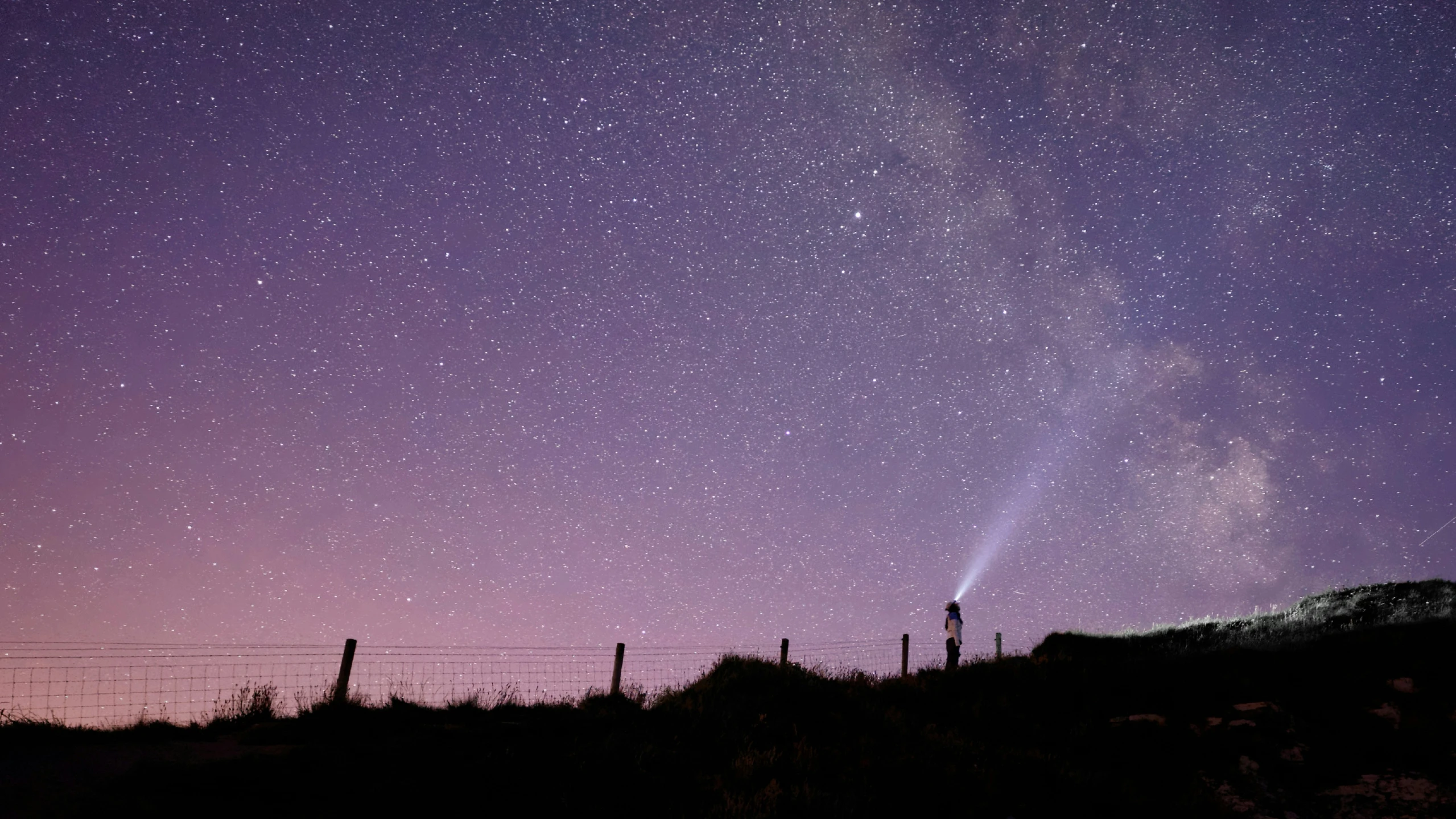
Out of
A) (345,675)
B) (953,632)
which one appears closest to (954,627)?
(953,632)

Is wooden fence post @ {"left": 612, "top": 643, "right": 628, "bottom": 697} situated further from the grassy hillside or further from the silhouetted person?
the silhouetted person

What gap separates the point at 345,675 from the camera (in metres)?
10.9

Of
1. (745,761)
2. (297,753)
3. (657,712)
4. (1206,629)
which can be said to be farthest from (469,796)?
(1206,629)

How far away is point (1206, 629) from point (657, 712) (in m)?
22.2

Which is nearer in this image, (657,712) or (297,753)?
(297,753)

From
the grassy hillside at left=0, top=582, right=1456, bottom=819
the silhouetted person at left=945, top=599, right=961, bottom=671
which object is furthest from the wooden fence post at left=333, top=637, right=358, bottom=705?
the silhouetted person at left=945, top=599, right=961, bottom=671

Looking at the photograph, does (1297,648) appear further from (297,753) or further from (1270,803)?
(297,753)

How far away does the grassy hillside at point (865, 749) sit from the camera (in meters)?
7.29

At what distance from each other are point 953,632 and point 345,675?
14.0m

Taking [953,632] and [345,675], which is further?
[953,632]

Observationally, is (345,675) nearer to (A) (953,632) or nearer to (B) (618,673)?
(B) (618,673)

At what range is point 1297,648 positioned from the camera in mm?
14711

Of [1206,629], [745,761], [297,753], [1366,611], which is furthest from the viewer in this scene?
[1206,629]

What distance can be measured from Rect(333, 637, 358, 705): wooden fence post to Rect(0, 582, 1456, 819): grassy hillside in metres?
0.54
